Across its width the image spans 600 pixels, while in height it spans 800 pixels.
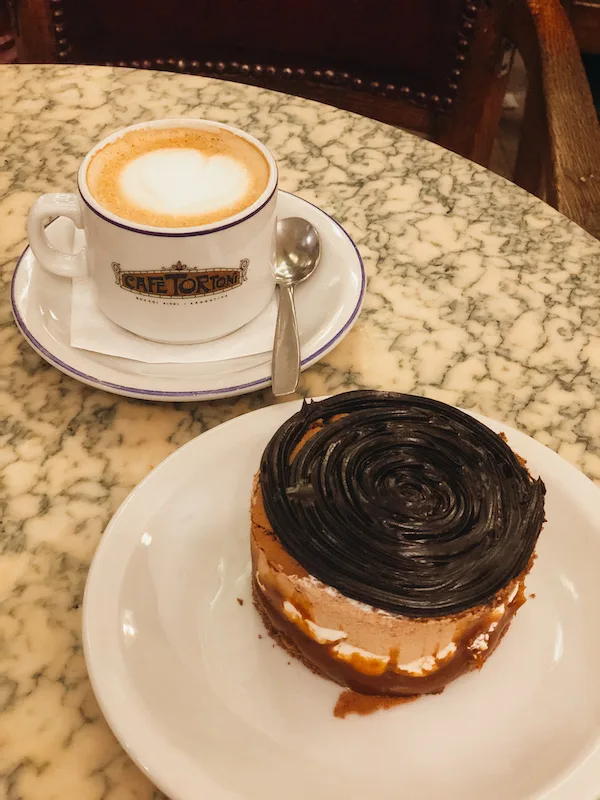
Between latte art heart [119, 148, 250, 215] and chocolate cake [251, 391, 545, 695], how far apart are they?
1.08 feet

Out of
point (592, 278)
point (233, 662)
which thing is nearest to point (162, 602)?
point (233, 662)

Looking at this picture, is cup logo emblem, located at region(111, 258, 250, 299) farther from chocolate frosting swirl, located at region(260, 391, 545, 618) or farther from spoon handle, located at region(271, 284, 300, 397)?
chocolate frosting swirl, located at region(260, 391, 545, 618)

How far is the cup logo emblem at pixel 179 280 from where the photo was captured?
773mm

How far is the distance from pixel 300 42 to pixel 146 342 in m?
1.06

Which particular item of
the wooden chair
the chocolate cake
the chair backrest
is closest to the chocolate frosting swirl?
the chocolate cake

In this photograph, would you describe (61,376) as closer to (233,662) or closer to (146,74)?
(233,662)

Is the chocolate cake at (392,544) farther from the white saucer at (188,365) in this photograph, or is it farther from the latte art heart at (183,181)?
the latte art heart at (183,181)

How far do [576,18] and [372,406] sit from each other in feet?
5.63

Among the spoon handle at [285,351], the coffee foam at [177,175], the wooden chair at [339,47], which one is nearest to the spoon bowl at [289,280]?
the spoon handle at [285,351]

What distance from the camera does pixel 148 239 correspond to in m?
0.74

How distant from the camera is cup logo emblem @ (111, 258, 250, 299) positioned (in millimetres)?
773

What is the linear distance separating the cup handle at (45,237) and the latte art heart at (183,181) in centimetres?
6

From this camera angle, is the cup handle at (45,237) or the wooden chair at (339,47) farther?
the wooden chair at (339,47)

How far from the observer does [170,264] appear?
2.51 ft
